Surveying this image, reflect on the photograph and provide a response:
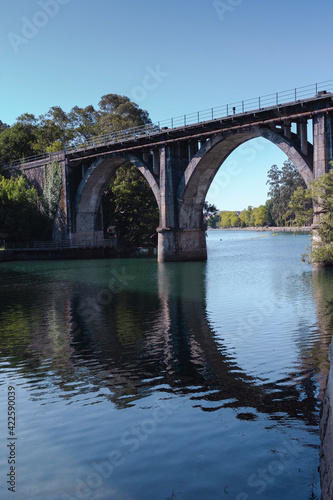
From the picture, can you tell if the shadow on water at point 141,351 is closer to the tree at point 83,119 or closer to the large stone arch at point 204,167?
the large stone arch at point 204,167

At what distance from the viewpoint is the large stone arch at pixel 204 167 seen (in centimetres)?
3834

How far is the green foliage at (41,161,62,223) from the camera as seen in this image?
6028 centimetres

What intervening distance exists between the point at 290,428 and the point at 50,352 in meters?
7.46

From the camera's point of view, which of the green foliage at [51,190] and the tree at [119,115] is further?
the tree at [119,115]

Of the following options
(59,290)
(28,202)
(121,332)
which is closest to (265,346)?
(121,332)

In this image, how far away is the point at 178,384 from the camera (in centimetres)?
1007

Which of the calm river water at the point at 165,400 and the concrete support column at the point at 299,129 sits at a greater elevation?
the concrete support column at the point at 299,129

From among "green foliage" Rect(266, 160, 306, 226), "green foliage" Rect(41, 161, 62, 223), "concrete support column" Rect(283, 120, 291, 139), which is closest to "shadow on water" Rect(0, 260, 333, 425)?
"concrete support column" Rect(283, 120, 291, 139)

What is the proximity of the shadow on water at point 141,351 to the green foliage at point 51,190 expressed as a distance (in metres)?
36.3

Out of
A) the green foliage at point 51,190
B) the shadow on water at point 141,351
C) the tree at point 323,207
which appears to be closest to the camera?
the shadow on water at point 141,351

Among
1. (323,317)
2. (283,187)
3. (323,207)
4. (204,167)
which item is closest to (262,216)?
(283,187)

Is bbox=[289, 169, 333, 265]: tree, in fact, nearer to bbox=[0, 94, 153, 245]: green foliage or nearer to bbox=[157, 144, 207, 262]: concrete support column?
bbox=[157, 144, 207, 262]: concrete support column

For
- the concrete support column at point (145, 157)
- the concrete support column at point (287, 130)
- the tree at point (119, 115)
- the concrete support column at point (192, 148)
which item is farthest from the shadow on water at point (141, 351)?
the tree at point (119, 115)

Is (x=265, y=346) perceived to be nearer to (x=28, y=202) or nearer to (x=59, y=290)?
(x=59, y=290)
